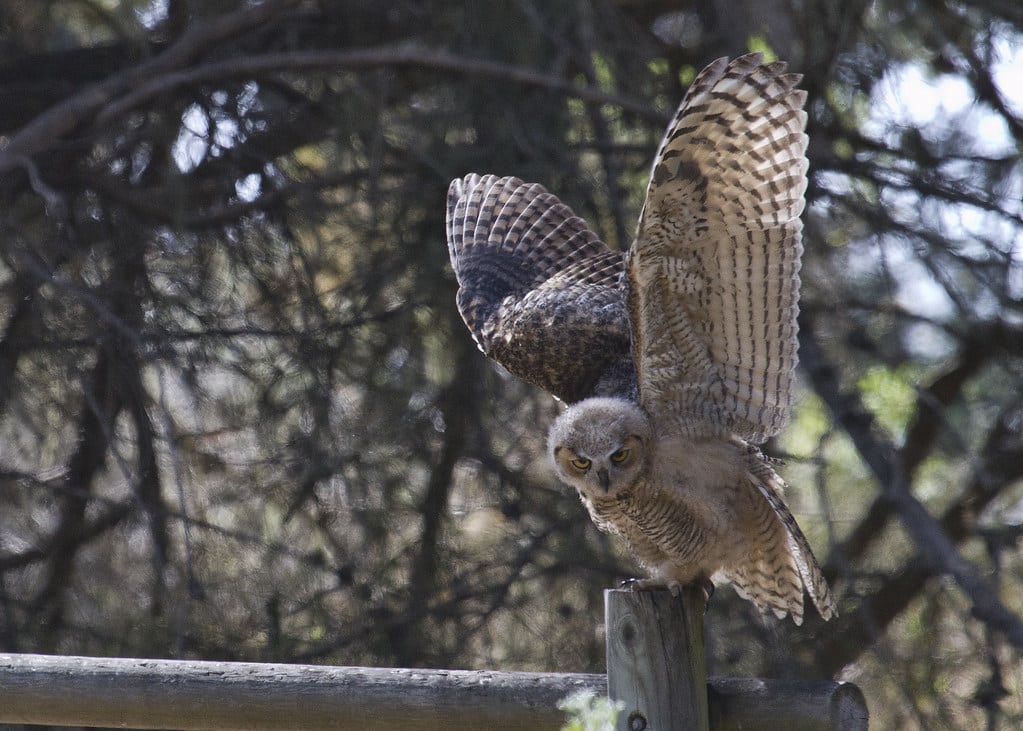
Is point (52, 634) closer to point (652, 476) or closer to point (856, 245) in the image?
point (652, 476)

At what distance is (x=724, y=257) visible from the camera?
253 centimetres

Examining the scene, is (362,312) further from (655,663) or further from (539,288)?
(655,663)

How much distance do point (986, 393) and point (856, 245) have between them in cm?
121

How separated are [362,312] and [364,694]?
6.41 feet

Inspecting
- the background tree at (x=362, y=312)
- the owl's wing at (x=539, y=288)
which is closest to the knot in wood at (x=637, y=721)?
the owl's wing at (x=539, y=288)

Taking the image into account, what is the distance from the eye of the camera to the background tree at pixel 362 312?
3.83 metres

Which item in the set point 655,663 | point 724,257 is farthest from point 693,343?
point 655,663

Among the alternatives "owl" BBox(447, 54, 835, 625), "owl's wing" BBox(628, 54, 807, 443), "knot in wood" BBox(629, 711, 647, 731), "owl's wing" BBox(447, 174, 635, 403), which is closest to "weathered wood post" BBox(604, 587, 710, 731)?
"knot in wood" BBox(629, 711, 647, 731)

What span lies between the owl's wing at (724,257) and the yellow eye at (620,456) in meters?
0.14

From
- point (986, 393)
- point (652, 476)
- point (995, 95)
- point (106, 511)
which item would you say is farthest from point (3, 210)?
point (986, 393)

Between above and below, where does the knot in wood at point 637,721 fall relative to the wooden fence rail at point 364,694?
below

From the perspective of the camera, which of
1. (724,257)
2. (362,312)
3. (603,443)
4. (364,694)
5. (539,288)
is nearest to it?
(364,694)

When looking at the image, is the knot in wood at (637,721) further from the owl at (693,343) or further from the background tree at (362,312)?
the background tree at (362,312)

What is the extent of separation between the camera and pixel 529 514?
421 cm
